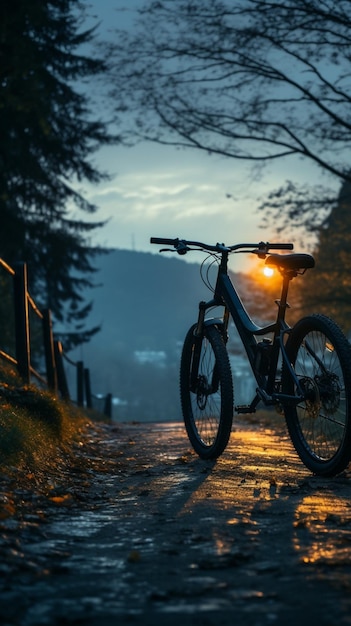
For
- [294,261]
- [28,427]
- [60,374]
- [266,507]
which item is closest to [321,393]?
[294,261]

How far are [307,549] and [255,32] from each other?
8.26 meters

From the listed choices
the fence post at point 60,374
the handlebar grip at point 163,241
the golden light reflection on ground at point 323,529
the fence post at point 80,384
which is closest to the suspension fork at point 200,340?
the handlebar grip at point 163,241

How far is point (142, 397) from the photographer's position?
17550 centimetres

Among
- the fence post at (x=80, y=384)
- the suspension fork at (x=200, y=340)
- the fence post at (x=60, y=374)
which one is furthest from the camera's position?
the fence post at (x=80, y=384)

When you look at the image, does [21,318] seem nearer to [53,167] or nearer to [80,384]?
[80,384]

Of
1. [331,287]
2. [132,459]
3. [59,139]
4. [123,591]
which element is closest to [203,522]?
[123,591]

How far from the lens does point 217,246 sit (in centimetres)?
611

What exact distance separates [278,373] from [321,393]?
2.13 ft

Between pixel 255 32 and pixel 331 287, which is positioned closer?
pixel 255 32

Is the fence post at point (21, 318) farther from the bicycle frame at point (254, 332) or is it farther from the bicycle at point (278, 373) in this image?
the bicycle frame at point (254, 332)

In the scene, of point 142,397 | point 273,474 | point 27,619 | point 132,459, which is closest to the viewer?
point 27,619

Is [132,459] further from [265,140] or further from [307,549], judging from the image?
[265,140]

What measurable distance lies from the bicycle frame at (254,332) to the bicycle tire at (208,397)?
0.31 ft

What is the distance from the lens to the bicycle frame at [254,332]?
209 inches
